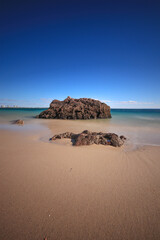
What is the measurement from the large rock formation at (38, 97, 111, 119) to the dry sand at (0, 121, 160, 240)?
16.0 m

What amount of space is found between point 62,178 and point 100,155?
1.53m

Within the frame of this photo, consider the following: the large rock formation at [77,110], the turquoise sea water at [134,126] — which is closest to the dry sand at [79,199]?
the turquoise sea water at [134,126]

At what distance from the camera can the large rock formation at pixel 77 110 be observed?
61.8 feet

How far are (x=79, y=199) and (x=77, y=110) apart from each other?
1769 cm

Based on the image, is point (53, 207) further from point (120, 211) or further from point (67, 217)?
point (120, 211)

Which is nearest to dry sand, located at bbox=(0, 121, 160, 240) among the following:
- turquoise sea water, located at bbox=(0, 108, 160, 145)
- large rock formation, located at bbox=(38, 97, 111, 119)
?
turquoise sea water, located at bbox=(0, 108, 160, 145)

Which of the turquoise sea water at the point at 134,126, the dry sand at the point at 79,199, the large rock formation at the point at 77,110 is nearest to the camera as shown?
the dry sand at the point at 79,199

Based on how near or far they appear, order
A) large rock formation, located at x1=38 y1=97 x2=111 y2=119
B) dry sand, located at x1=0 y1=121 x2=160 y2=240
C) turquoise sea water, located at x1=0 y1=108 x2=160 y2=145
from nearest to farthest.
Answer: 1. dry sand, located at x1=0 y1=121 x2=160 y2=240
2. turquoise sea water, located at x1=0 y1=108 x2=160 y2=145
3. large rock formation, located at x1=38 y1=97 x2=111 y2=119

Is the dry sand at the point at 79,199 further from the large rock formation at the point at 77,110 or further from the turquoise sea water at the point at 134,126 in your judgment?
the large rock formation at the point at 77,110

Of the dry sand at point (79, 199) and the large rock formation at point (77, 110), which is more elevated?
the large rock formation at point (77, 110)

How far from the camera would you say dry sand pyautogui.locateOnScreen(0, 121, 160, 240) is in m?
A: 1.27

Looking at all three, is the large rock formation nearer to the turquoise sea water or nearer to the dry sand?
the turquoise sea water

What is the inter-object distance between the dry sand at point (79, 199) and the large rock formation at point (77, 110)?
1602cm

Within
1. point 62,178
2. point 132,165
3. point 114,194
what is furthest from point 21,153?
point 132,165
